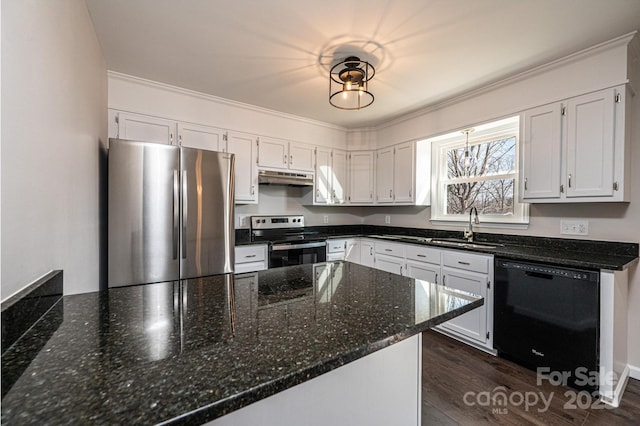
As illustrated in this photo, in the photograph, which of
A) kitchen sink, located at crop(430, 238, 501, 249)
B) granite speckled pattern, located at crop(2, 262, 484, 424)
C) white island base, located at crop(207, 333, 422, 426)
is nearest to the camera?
granite speckled pattern, located at crop(2, 262, 484, 424)

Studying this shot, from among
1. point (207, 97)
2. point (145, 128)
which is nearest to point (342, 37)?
point (207, 97)

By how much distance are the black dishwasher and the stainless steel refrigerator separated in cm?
243

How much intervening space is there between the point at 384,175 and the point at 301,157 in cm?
120

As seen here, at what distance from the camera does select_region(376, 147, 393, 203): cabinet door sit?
379 centimetres

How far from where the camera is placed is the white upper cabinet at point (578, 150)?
6.44ft

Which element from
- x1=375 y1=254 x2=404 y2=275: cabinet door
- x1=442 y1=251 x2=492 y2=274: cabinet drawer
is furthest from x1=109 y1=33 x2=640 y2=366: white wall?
x1=375 y1=254 x2=404 y2=275: cabinet door

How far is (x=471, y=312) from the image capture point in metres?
2.53

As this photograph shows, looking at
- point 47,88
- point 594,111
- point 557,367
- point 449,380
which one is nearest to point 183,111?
point 47,88

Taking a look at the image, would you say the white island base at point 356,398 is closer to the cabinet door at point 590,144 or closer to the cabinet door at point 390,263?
the cabinet door at point 590,144

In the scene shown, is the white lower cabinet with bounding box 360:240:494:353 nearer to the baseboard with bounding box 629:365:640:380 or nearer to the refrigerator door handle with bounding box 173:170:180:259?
the baseboard with bounding box 629:365:640:380

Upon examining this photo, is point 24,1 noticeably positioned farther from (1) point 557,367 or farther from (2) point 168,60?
(1) point 557,367

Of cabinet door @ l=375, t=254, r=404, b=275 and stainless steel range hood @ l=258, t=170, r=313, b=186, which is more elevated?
stainless steel range hood @ l=258, t=170, r=313, b=186

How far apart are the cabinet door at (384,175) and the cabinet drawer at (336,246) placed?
83 centimetres

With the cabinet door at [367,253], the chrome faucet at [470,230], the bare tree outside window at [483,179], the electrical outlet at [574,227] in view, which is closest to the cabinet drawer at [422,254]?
the chrome faucet at [470,230]
